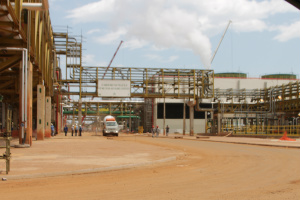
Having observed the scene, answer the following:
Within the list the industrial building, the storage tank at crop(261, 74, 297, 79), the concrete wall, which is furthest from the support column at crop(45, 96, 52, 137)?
the storage tank at crop(261, 74, 297, 79)

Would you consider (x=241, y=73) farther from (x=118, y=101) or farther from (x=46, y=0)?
(x=46, y=0)

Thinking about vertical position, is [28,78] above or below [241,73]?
below

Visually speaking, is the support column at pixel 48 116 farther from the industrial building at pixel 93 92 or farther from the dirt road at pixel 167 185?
the dirt road at pixel 167 185

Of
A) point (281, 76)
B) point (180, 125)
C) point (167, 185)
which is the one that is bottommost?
point (180, 125)

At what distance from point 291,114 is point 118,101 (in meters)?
43.1

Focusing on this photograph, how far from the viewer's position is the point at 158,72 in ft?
207

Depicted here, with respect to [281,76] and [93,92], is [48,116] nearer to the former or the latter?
[93,92]

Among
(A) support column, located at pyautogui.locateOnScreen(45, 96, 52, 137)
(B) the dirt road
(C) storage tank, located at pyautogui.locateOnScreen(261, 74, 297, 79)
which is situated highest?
(C) storage tank, located at pyautogui.locateOnScreen(261, 74, 297, 79)

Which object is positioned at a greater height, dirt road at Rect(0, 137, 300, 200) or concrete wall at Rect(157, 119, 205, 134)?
dirt road at Rect(0, 137, 300, 200)

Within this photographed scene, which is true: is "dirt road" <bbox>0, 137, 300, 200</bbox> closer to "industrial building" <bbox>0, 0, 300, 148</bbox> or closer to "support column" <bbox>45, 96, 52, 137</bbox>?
"industrial building" <bbox>0, 0, 300, 148</bbox>

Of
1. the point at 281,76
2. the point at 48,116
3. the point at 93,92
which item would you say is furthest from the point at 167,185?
the point at 281,76

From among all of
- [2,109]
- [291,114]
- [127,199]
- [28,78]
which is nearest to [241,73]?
[291,114]

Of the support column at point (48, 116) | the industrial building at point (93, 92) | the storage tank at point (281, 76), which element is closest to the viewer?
the industrial building at point (93, 92)

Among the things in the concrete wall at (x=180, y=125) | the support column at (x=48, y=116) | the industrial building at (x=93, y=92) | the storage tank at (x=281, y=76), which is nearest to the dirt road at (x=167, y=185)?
the industrial building at (x=93, y=92)
